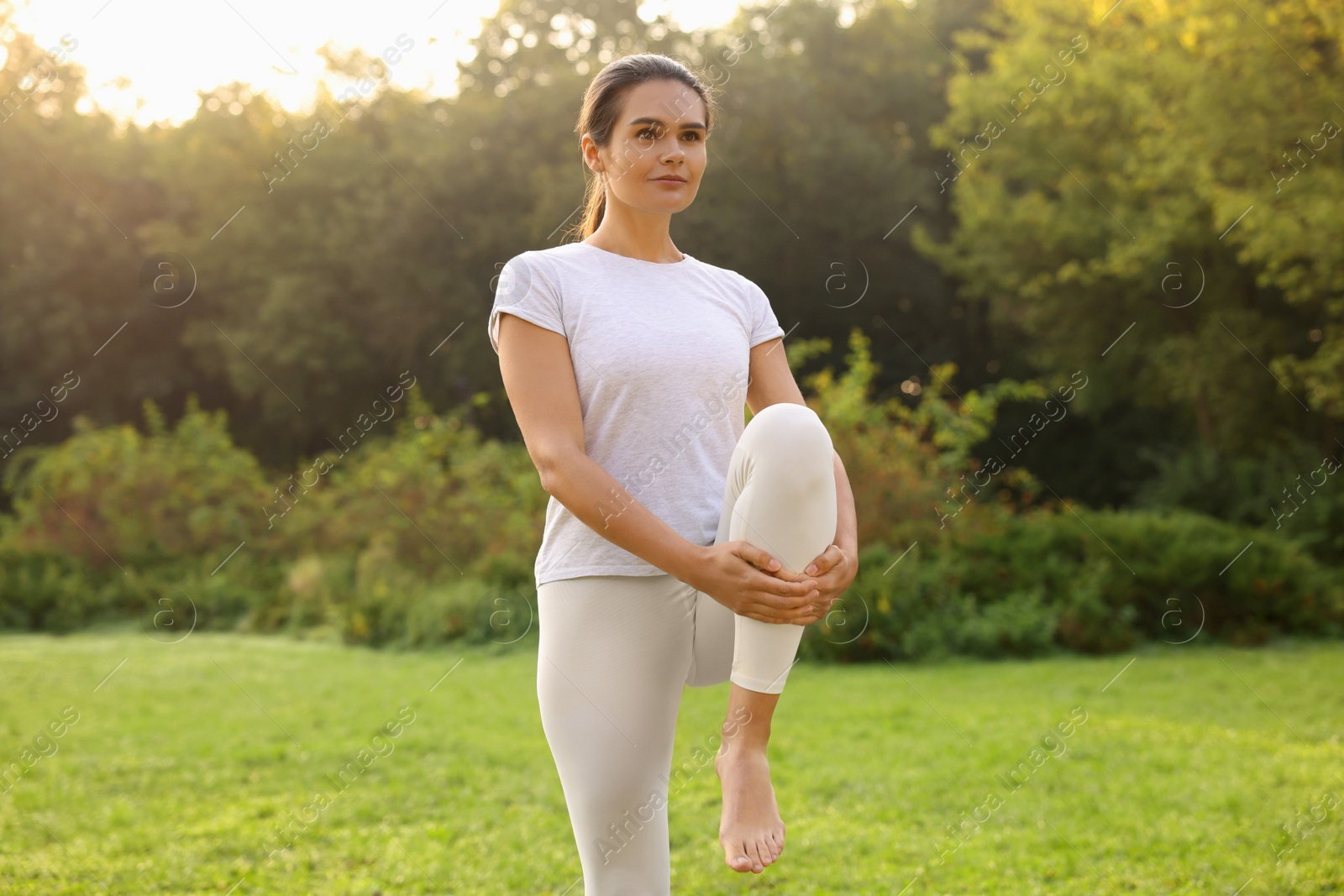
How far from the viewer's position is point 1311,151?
12.1 m

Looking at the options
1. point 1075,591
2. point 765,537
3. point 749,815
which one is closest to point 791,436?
point 765,537

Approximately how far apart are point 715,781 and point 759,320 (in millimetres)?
3484

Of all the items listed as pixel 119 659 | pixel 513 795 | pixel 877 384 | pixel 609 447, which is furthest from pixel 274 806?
pixel 877 384

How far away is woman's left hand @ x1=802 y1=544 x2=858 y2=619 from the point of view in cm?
192

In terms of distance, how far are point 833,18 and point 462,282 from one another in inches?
360

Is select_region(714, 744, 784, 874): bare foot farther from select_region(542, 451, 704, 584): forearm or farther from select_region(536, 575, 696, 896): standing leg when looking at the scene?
select_region(542, 451, 704, 584): forearm

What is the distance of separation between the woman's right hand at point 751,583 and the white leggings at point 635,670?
1.7 inches

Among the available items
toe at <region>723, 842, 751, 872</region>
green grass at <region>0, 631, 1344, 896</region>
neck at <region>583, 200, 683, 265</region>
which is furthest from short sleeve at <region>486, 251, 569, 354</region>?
green grass at <region>0, 631, 1344, 896</region>

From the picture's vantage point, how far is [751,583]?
1844 millimetres

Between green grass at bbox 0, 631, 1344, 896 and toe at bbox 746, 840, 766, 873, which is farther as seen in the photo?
green grass at bbox 0, 631, 1344, 896

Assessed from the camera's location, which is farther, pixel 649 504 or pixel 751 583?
pixel 649 504

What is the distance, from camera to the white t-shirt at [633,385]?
199cm

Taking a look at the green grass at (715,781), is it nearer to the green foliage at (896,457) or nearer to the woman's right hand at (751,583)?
the green foliage at (896,457)

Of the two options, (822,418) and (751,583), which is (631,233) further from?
(822,418)
